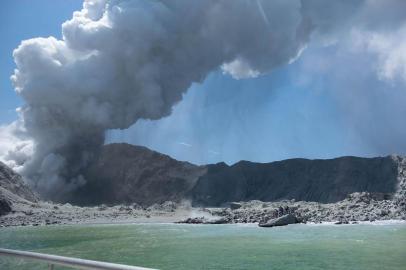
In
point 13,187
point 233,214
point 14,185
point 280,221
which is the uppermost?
point 14,185

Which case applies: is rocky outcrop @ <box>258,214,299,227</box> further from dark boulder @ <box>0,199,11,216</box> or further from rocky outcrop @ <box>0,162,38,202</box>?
rocky outcrop @ <box>0,162,38,202</box>

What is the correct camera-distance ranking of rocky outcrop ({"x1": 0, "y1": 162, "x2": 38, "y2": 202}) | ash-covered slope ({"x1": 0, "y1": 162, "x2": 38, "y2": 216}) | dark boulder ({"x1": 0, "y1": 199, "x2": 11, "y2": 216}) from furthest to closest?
1. rocky outcrop ({"x1": 0, "y1": 162, "x2": 38, "y2": 202})
2. ash-covered slope ({"x1": 0, "y1": 162, "x2": 38, "y2": 216})
3. dark boulder ({"x1": 0, "y1": 199, "x2": 11, "y2": 216})

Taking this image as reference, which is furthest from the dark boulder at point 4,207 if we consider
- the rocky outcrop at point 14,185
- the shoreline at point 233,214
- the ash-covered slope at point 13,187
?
the rocky outcrop at point 14,185

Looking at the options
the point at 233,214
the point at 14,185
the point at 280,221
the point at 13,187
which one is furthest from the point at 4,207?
the point at 280,221

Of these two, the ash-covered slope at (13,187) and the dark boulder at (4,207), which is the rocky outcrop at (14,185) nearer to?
the ash-covered slope at (13,187)

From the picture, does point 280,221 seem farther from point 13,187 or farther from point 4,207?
point 13,187

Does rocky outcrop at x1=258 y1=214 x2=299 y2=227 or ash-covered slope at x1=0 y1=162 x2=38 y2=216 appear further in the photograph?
ash-covered slope at x1=0 y1=162 x2=38 y2=216

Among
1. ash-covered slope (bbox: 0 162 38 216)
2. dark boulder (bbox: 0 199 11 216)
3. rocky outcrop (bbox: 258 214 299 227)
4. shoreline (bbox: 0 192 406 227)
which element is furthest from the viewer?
ash-covered slope (bbox: 0 162 38 216)

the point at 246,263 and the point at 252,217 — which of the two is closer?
the point at 246,263

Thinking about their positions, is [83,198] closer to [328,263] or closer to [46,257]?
[328,263]

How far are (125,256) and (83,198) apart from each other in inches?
6260

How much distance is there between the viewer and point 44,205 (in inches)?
5792

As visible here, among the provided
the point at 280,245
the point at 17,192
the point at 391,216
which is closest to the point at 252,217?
the point at 391,216

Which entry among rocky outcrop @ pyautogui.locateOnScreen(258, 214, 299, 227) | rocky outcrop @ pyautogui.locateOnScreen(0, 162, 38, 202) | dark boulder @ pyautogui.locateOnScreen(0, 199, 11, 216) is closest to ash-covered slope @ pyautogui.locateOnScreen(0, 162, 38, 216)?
rocky outcrop @ pyautogui.locateOnScreen(0, 162, 38, 202)
